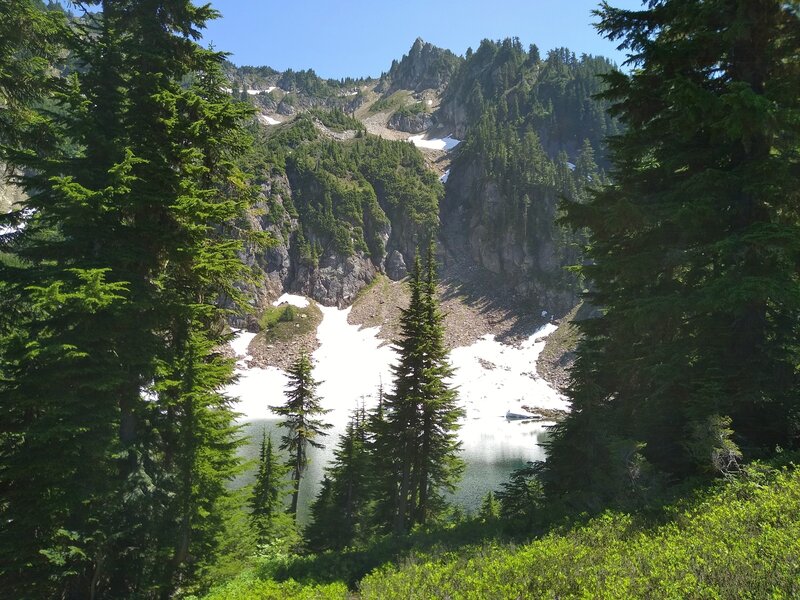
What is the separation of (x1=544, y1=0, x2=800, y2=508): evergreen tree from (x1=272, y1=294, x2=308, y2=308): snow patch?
11196 centimetres

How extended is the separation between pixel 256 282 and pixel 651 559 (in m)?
12.4

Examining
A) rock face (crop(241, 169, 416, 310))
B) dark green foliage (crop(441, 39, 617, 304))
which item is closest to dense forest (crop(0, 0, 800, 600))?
dark green foliage (crop(441, 39, 617, 304))

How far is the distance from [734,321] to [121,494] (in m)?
15.0

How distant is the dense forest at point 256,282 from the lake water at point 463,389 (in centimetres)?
3558

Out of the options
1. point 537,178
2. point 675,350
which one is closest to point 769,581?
point 675,350

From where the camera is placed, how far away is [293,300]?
4786 inches

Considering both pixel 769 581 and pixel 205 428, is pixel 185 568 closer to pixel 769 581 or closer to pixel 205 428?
pixel 205 428

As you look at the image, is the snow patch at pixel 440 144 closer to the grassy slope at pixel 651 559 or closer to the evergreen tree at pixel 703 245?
the evergreen tree at pixel 703 245

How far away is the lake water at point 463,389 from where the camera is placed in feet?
188

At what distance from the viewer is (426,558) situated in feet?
28.3

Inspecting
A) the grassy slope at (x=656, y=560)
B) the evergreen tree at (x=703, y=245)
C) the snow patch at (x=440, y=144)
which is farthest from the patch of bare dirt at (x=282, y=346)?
the snow patch at (x=440, y=144)

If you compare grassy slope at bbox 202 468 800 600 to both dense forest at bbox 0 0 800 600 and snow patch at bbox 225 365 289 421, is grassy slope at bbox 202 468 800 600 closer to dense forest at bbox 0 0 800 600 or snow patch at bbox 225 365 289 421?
dense forest at bbox 0 0 800 600

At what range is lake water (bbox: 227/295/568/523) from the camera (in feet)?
188

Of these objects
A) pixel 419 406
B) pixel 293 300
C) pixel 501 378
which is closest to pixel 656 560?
pixel 419 406
